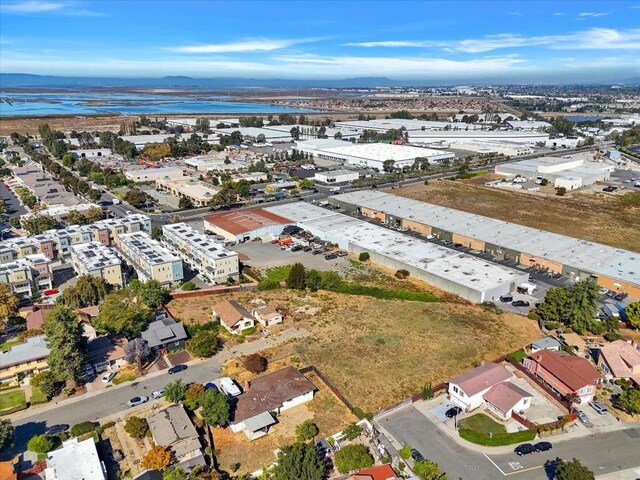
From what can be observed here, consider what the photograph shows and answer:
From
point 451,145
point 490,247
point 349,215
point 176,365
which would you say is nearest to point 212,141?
point 451,145

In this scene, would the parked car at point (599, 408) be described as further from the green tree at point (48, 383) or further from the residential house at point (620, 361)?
the green tree at point (48, 383)

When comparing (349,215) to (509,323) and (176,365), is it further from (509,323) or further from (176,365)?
(176,365)

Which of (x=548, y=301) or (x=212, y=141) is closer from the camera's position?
(x=548, y=301)

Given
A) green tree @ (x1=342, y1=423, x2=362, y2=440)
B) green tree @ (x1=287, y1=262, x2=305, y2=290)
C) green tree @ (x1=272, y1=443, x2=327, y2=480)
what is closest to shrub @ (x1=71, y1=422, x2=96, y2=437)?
green tree @ (x1=272, y1=443, x2=327, y2=480)

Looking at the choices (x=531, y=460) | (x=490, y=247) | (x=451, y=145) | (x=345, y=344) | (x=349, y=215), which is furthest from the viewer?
(x=451, y=145)

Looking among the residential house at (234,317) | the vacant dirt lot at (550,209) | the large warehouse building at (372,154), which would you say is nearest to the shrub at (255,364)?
the residential house at (234,317)

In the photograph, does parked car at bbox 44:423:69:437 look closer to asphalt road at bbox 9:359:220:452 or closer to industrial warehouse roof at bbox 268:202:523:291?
asphalt road at bbox 9:359:220:452
